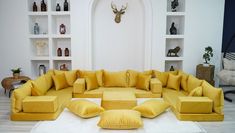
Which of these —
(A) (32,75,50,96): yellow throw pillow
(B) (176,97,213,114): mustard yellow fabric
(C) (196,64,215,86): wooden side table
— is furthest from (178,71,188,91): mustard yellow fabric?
(A) (32,75,50,96): yellow throw pillow

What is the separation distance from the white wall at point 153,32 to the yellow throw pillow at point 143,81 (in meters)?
0.93

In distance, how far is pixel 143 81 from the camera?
17.7 ft

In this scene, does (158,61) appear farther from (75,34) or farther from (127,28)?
(75,34)

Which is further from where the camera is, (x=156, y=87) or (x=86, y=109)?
(x=156, y=87)

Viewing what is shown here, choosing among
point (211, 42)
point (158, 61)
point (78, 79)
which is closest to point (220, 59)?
point (211, 42)

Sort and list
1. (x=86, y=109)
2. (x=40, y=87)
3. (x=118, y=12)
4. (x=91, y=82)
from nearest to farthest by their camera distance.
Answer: (x=86, y=109) < (x=40, y=87) < (x=91, y=82) < (x=118, y=12)

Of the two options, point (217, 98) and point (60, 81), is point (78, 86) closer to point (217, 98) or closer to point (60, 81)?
point (60, 81)

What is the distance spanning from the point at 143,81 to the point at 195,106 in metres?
1.49

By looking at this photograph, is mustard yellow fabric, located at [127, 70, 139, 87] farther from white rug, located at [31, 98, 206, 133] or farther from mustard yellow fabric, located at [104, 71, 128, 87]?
white rug, located at [31, 98, 206, 133]

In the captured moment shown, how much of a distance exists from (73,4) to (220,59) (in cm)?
401

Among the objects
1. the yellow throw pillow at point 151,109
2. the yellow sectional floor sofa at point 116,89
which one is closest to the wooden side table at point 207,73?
the yellow sectional floor sofa at point 116,89

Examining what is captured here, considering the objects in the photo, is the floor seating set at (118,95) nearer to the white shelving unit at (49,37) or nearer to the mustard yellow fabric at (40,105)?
the mustard yellow fabric at (40,105)

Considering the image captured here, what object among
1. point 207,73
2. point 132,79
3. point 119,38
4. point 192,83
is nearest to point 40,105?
point 132,79

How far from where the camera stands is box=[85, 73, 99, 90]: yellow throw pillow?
5355 millimetres
